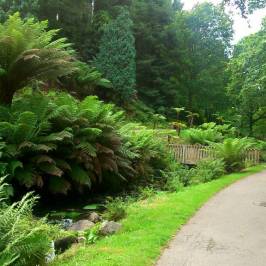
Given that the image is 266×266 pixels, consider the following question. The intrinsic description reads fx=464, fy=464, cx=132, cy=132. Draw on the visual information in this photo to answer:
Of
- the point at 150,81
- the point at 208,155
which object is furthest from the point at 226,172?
the point at 150,81

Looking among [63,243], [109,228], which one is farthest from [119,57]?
[63,243]

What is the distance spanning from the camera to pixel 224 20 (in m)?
39.6

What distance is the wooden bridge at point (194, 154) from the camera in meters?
20.9

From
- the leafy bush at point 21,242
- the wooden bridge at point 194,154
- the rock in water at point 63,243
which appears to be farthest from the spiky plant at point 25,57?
the wooden bridge at point 194,154

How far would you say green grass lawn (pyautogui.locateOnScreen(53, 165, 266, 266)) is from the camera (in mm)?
6438

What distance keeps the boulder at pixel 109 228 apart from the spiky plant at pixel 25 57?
5515 mm

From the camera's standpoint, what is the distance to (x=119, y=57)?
31109 millimetres

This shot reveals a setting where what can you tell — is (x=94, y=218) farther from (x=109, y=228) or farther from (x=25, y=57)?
(x=25, y=57)

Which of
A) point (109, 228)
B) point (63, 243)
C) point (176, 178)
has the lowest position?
point (63, 243)

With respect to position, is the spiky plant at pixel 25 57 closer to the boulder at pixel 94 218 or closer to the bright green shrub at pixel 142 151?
the bright green shrub at pixel 142 151

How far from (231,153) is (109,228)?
11.5 meters

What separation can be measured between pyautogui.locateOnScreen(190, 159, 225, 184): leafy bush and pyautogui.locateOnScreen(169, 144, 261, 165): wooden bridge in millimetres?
2018

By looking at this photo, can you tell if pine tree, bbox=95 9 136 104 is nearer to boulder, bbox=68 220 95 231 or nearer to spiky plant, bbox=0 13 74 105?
spiky plant, bbox=0 13 74 105

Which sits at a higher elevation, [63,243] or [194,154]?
[194,154]
